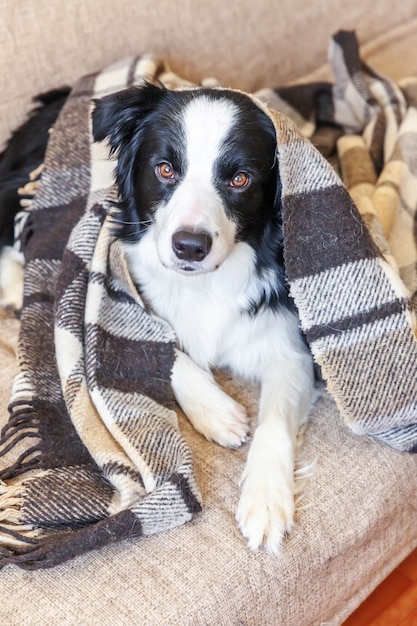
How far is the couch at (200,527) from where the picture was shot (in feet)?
4.54

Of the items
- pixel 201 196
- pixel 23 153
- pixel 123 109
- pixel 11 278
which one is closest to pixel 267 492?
pixel 201 196

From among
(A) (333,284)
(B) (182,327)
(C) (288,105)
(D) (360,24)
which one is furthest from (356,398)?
(D) (360,24)

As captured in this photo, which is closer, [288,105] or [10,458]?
[10,458]

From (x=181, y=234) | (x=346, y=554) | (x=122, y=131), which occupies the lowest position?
(x=346, y=554)

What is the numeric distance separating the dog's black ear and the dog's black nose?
39cm

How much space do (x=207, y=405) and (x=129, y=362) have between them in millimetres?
213

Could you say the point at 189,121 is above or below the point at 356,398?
above

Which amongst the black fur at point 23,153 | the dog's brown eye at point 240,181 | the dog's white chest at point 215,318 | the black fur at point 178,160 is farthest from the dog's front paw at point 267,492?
the black fur at point 23,153

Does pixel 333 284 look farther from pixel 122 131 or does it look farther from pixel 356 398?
pixel 122 131

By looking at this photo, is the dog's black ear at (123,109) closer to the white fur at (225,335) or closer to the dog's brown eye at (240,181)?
the white fur at (225,335)

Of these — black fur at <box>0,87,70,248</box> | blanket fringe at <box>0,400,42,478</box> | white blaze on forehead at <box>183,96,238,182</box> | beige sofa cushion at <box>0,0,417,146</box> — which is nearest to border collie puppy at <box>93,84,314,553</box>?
white blaze on forehead at <box>183,96,238,182</box>

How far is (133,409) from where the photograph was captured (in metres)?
1.71

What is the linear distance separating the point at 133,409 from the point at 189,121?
657mm

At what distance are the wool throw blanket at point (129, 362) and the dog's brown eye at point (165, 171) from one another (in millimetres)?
241
